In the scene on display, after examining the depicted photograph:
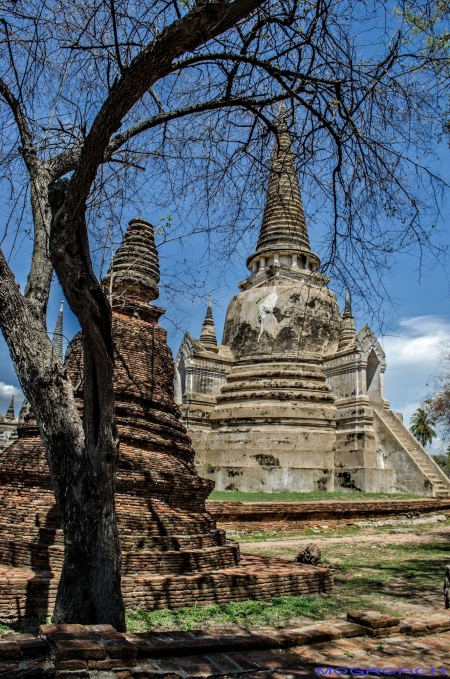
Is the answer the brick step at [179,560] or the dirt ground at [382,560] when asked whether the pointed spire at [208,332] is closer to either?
the dirt ground at [382,560]

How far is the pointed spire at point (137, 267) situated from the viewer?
9.41 metres

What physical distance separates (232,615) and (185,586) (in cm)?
60

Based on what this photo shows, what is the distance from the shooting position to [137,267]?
952 cm

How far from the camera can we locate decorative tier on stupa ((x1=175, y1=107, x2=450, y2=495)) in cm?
1797

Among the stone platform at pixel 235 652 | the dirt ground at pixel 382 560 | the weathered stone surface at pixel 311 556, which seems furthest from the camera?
the weathered stone surface at pixel 311 556

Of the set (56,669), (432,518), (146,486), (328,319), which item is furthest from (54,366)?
(328,319)

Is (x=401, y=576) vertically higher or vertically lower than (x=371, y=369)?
lower

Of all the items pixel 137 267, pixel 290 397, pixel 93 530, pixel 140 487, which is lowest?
pixel 93 530

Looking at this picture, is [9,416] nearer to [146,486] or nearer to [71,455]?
[146,486]

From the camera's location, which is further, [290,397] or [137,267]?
[290,397]

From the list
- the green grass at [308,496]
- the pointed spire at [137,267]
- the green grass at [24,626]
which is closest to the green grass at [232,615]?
the green grass at [24,626]

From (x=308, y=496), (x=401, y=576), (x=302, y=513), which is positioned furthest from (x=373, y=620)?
(x=308, y=496)

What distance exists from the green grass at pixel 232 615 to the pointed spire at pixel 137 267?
5.22 m

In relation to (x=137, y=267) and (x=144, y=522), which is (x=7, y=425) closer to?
(x=137, y=267)
